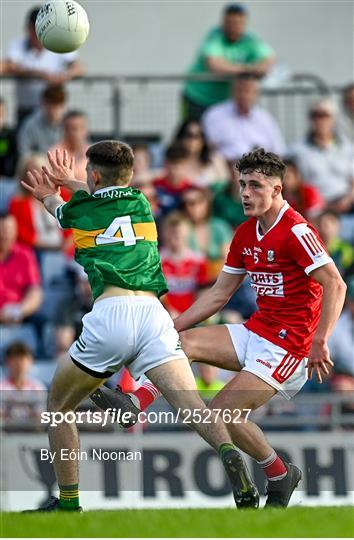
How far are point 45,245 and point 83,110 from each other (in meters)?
2.20

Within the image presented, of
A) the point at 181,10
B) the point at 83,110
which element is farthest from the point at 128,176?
the point at 181,10

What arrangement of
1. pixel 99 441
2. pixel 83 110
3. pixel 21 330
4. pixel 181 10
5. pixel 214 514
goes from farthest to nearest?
pixel 181 10
pixel 83 110
pixel 21 330
pixel 99 441
pixel 214 514

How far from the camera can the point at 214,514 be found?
911 centimetres

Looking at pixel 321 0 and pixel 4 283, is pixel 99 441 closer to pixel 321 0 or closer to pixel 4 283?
pixel 4 283

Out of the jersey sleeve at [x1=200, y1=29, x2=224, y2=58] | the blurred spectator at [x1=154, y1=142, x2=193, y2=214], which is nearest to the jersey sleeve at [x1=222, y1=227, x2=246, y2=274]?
the blurred spectator at [x1=154, y1=142, x2=193, y2=214]

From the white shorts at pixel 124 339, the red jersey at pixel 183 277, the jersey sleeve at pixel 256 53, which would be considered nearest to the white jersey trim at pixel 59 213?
the white shorts at pixel 124 339

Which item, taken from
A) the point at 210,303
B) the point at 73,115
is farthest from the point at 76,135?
the point at 210,303

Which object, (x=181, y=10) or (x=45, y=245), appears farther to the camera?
(x=181, y=10)

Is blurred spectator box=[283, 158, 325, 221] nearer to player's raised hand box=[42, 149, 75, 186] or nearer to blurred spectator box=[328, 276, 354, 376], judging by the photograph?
blurred spectator box=[328, 276, 354, 376]

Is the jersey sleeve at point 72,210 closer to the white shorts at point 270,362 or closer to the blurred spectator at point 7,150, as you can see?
the white shorts at point 270,362

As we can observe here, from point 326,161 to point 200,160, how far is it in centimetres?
171

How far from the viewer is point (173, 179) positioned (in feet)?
53.3

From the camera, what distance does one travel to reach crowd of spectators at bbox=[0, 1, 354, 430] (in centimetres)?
1501

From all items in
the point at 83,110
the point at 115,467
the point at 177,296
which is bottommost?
the point at 115,467
